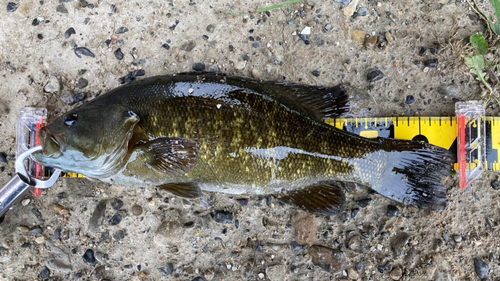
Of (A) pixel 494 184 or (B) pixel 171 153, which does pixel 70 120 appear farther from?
(A) pixel 494 184

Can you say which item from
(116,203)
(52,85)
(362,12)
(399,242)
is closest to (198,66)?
(52,85)

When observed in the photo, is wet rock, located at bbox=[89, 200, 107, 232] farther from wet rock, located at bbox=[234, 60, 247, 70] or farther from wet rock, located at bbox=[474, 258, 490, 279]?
wet rock, located at bbox=[474, 258, 490, 279]

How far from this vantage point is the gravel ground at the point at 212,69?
3.02 m

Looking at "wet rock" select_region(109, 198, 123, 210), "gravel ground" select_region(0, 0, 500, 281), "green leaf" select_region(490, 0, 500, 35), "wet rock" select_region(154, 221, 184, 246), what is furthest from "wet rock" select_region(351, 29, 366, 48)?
"wet rock" select_region(109, 198, 123, 210)

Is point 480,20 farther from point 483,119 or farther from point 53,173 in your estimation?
point 53,173

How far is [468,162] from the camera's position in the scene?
2895mm

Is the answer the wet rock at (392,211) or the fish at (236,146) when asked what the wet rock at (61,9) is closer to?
the fish at (236,146)

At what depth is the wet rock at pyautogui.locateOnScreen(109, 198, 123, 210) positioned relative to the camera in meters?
3.01

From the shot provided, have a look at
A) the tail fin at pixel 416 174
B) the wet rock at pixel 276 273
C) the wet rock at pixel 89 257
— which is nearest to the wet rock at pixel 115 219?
the wet rock at pixel 89 257

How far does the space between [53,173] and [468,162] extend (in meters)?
3.75

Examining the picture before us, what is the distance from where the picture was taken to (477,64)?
2.96 m

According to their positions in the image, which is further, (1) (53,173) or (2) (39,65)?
(2) (39,65)

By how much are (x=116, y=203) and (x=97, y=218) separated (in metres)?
0.23

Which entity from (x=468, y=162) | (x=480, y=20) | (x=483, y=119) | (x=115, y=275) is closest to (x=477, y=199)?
(x=468, y=162)
